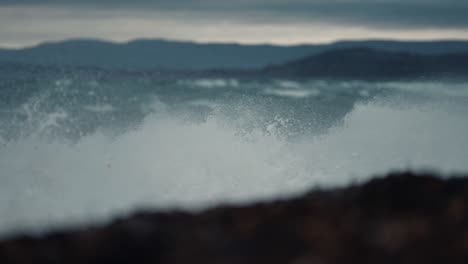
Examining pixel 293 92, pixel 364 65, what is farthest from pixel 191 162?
pixel 364 65

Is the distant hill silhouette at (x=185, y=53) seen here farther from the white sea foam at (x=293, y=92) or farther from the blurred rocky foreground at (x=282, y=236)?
the blurred rocky foreground at (x=282, y=236)

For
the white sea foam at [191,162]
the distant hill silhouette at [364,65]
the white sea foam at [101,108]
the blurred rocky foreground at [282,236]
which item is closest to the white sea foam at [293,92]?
the distant hill silhouette at [364,65]

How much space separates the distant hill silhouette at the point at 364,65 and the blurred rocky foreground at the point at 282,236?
174ft

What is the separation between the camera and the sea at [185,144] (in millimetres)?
18719

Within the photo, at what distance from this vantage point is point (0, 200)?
18641 mm

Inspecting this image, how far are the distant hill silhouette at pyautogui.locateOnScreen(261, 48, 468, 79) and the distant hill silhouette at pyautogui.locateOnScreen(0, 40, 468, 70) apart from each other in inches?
20.6

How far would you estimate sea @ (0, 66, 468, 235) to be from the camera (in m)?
18.7

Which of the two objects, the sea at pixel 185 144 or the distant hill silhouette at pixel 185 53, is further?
the distant hill silhouette at pixel 185 53

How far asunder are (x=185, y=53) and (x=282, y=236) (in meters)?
58.7

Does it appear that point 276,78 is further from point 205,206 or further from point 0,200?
point 205,206

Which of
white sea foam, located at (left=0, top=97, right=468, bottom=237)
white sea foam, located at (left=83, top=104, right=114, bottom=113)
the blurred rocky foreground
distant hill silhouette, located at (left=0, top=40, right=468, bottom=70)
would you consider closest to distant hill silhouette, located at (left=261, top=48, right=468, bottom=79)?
distant hill silhouette, located at (left=0, top=40, right=468, bottom=70)

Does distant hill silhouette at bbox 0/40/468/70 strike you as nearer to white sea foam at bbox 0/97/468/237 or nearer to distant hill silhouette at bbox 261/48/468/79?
distant hill silhouette at bbox 261/48/468/79

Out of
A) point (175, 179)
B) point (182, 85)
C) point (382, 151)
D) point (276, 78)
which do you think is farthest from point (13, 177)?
point (276, 78)

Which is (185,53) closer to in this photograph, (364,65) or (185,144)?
(364,65)
